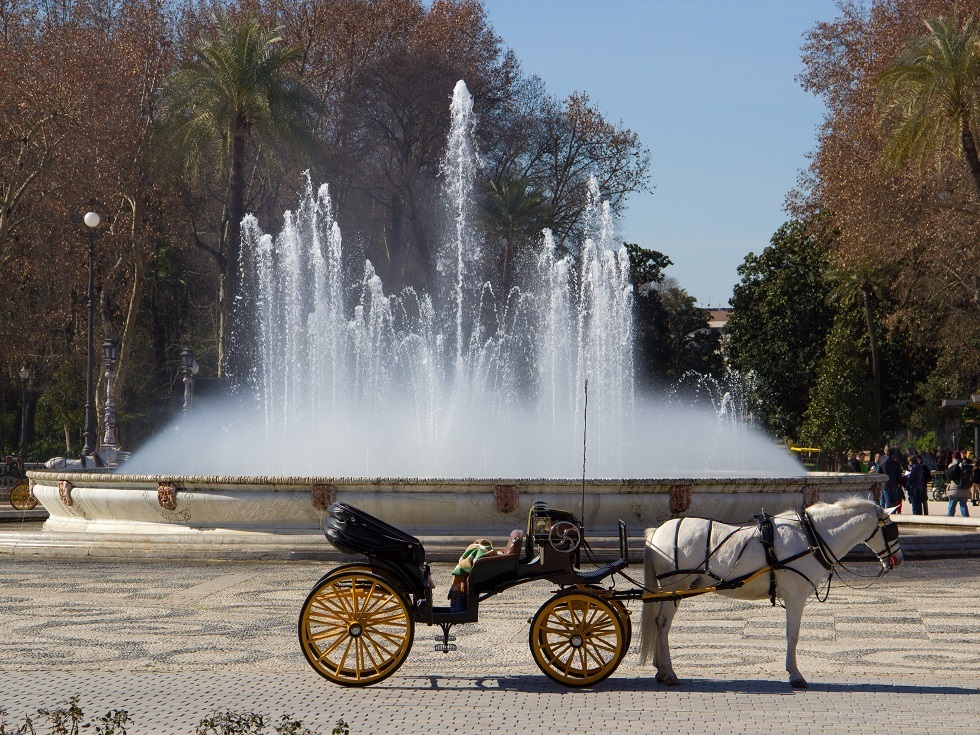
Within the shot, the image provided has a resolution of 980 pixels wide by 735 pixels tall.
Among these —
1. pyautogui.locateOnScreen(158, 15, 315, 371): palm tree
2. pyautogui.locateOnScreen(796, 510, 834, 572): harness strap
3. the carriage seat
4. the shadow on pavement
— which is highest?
pyautogui.locateOnScreen(158, 15, 315, 371): palm tree

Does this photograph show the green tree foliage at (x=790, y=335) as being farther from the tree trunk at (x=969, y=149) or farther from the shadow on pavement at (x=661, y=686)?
the shadow on pavement at (x=661, y=686)

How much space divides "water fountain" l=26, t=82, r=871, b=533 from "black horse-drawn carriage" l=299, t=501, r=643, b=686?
5.21 m

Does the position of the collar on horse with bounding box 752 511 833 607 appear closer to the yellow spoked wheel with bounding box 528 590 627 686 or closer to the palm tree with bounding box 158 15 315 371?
the yellow spoked wheel with bounding box 528 590 627 686

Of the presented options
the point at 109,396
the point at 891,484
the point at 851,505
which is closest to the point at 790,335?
the point at 891,484

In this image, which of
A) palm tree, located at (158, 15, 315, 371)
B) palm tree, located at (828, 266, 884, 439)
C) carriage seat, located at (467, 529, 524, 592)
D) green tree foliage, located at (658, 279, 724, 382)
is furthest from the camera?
green tree foliage, located at (658, 279, 724, 382)

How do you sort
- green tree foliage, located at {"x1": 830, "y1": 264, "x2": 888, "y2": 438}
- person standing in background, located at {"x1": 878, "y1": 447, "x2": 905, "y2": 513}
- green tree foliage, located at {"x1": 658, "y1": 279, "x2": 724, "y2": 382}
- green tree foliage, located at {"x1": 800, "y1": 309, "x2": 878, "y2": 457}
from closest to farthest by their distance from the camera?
person standing in background, located at {"x1": 878, "y1": 447, "x2": 905, "y2": 513} → green tree foliage, located at {"x1": 800, "y1": 309, "x2": 878, "y2": 457} → green tree foliage, located at {"x1": 830, "y1": 264, "x2": 888, "y2": 438} → green tree foliage, located at {"x1": 658, "y1": 279, "x2": 724, "y2": 382}

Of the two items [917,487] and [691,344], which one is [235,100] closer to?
[917,487]

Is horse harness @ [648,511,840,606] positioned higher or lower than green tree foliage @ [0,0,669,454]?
lower

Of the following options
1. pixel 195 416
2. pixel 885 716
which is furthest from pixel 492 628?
pixel 195 416

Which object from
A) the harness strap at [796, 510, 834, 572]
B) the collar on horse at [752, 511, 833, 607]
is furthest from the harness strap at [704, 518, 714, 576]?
the harness strap at [796, 510, 834, 572]

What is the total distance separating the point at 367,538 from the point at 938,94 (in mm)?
24225

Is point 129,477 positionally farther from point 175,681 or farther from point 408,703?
point 408,703

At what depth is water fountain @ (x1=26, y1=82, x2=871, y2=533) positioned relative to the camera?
14.6 meters

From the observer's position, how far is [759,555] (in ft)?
25.4
